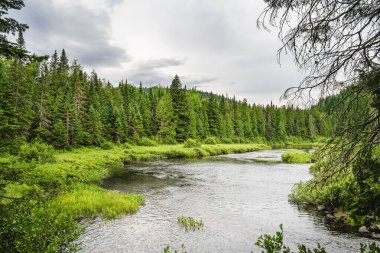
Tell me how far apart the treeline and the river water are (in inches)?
237

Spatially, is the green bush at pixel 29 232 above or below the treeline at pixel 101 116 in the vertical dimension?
below

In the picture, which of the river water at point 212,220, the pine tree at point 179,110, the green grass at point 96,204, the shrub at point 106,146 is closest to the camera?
the river water at point 212,220

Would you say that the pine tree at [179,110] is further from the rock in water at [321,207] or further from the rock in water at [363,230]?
the rock in water at [363,230]

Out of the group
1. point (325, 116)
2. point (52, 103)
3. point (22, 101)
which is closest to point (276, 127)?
point (52, 103)

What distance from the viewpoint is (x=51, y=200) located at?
16406 mm

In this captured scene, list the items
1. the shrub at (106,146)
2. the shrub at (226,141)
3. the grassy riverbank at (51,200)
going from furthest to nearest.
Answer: the shrub at (226,141), the shrub at (106,146), the grassy riverbank at (51,200)

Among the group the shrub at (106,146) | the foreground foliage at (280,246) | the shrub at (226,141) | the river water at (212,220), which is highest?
the shrub at (226,141)

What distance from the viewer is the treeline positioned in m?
42.3

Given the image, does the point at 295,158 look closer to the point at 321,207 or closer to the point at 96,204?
the point at 321,207

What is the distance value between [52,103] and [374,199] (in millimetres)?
51741

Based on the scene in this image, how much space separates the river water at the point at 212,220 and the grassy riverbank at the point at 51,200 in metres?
1.45

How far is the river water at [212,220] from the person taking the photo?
1237 centimetres

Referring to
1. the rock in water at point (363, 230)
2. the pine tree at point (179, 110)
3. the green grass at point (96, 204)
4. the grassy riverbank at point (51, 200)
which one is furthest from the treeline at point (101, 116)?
the rock in water at point (363, 230)

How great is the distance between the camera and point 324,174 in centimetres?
614
